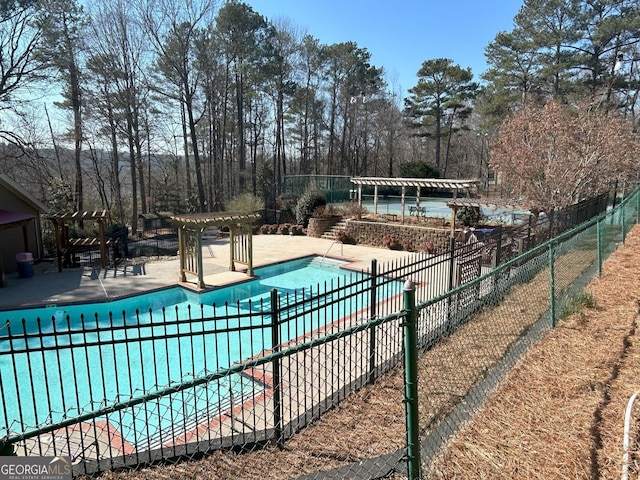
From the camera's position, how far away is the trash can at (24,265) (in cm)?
1231

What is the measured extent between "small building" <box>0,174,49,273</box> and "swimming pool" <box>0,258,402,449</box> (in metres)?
4.85

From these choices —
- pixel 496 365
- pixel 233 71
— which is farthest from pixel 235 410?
pixel 233 71

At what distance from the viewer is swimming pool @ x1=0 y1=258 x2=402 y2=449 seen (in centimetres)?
357

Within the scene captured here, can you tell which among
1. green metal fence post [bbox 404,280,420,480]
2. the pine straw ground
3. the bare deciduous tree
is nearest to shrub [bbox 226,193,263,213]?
the bare deciduous tree

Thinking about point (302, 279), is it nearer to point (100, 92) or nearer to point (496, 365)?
point (496, 365)

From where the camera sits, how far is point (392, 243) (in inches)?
662

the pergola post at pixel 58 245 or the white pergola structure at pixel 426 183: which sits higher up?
the white pergola structure at pixel 426 183

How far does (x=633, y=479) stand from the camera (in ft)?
7.82

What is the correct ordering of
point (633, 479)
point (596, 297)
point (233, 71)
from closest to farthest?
1. point (633, 479)
2. point (596, 297)
3. point (233, 71)

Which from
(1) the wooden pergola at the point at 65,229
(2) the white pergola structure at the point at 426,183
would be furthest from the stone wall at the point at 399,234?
(1) the wooden pergola at the point at 65,229

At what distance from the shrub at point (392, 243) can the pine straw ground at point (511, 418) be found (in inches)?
449

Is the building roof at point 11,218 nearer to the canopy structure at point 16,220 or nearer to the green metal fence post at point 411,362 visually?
the canopy structure at point 16,220

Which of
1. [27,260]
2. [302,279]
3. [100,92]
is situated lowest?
[302,279]

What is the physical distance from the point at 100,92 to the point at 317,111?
728 inches
